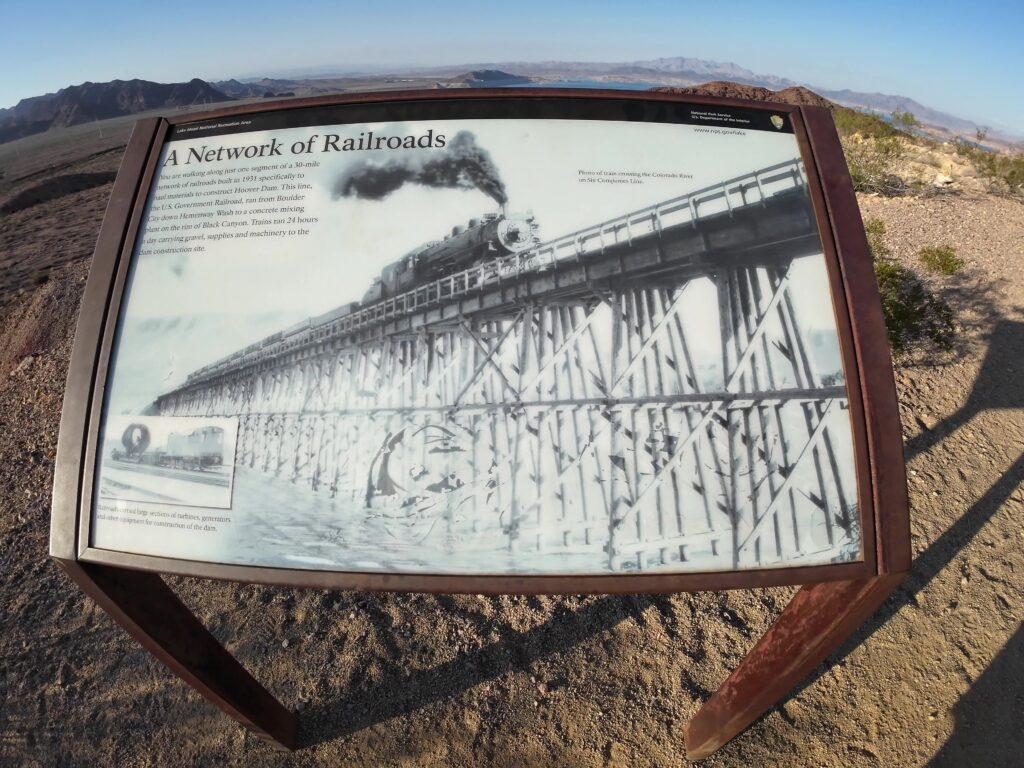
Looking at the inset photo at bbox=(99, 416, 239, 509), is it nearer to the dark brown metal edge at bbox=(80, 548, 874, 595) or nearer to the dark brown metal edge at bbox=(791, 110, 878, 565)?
the dark brown metal edge at bbox=(80, 548, 874, 595)

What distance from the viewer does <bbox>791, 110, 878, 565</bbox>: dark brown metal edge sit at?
1.22 m

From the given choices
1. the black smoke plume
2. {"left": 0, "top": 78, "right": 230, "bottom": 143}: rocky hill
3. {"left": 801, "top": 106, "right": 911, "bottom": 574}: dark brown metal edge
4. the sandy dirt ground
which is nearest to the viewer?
{"left": 801, "top": 106, "right": 911, "bottom": 574}: dark brown metal edge

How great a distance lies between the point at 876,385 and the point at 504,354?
0.88m

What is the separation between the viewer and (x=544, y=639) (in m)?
2.53

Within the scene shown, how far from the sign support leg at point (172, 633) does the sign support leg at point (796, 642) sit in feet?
5.32

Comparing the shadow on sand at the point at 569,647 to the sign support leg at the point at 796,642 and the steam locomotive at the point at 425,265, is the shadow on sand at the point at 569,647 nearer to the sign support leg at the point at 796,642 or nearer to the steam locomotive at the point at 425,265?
the sign support leg at the point at 796,642

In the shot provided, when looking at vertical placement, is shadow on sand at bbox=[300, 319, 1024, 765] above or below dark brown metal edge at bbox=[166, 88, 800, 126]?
below

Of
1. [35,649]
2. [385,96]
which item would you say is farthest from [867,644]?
[35,649]

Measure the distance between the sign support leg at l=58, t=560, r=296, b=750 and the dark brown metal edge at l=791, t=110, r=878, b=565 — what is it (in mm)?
1839

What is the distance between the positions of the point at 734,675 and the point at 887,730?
101cm

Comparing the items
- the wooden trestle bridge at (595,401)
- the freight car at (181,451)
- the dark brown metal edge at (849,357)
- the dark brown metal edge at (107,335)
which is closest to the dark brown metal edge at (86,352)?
the dark brown metal edge at (107,335)

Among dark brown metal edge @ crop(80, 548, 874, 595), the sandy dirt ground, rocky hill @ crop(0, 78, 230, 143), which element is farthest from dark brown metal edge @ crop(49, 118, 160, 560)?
rocky hill @ crop(0, 78, 230, 143)

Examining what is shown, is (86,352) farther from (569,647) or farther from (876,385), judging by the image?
(569,647)

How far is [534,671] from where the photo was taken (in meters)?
2.40
